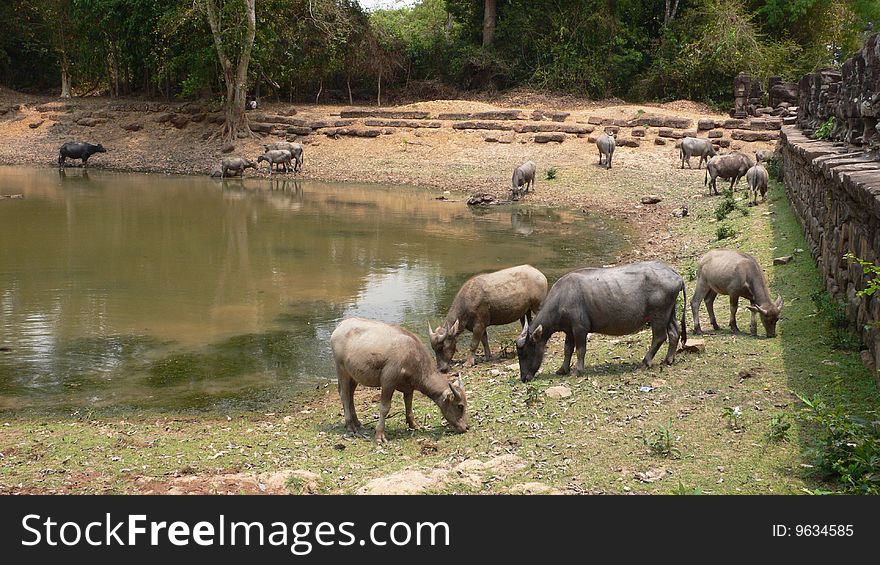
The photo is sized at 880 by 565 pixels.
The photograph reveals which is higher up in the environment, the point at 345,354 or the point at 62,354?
the point at 345,354

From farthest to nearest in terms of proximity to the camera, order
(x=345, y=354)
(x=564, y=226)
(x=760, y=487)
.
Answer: (x=564, y=226) < (x=345, y=354) < (x=760, y=487)

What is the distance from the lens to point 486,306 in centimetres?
1159

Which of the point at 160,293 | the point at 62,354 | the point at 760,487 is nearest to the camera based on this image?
the point at 760,487

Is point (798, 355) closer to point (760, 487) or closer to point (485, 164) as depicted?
point (760, 487)

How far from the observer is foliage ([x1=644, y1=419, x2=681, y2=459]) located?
7449 millimetres

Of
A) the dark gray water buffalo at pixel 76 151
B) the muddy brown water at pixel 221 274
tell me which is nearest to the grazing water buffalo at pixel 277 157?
the muddy brown water at pixel 221 274

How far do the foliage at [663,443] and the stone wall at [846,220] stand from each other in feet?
5.80

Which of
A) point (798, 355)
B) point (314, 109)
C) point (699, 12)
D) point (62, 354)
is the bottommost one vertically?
point (62, 354)

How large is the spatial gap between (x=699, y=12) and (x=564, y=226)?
23887 millimetres

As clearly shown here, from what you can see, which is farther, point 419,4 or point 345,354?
point 419,4

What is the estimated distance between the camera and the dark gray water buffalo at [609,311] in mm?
10086

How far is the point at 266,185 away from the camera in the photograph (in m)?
29.7

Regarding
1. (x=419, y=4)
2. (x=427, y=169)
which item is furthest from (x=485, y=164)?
A: (x=419, y=4)

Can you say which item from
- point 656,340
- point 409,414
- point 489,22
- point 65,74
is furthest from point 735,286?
point 65,74
